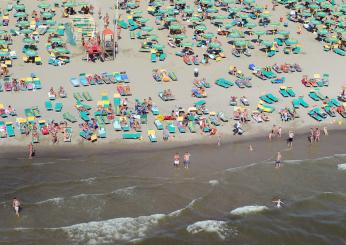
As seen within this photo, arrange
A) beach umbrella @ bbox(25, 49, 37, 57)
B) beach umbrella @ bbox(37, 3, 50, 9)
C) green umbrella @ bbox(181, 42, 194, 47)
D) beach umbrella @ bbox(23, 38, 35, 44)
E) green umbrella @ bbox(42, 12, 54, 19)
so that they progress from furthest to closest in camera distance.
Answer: beach umbrella @ bbox(37, 3, 50, 9), green umbrella @ bbox(42, 12, 54, 19), green umbrella @ bbox(181, 42, 194, 47), beach umbrella @ bbox(23, 38, 35, 44), beach umbrella @ bbox(25, 49, 37, 57)

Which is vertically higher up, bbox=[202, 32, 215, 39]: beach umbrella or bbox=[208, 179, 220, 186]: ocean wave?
bbox=[202, 32, 215, 39]: beach umbrella

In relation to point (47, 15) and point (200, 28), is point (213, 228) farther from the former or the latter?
point (47, 15)

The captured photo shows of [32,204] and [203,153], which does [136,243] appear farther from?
[203,153]

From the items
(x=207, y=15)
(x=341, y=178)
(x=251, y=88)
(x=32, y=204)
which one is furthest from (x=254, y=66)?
(x=32, y=204)

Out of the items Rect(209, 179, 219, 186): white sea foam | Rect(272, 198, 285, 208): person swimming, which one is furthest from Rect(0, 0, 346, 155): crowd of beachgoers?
Rect(272, 198, 285, 208): person swimming

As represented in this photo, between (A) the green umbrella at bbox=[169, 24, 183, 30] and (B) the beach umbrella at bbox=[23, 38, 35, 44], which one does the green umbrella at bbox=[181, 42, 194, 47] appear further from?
(B) the beach umbrella at bbox=[23, 38, 35, 44]

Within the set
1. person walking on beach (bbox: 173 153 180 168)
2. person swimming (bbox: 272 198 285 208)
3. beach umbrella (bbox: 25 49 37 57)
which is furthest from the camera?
beach umbrella (bbox: 25 49 37 57)

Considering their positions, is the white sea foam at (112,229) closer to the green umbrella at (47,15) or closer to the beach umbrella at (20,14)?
the green umbrella at (47,15)

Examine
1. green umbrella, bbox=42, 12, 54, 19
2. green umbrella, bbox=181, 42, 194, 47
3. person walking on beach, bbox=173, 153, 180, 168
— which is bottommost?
person walking on beach, bbox=173, 153, 180, 168
